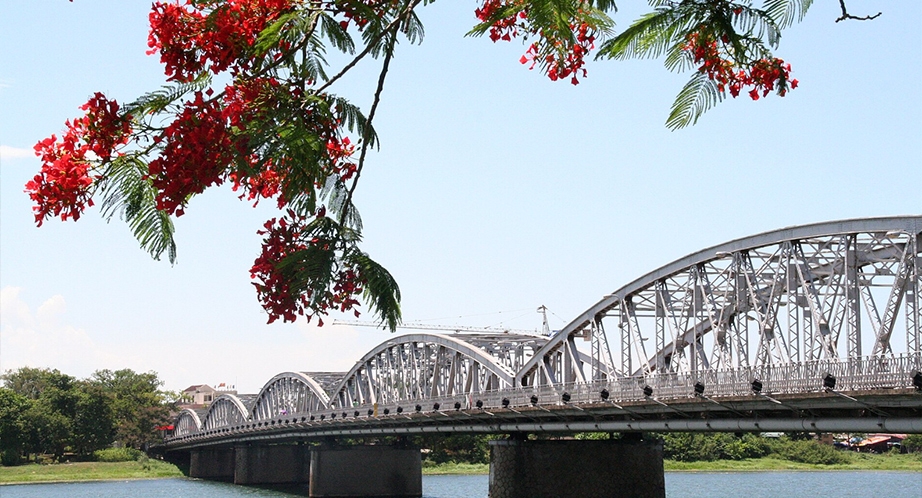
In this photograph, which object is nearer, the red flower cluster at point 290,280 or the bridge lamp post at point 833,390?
the red flower cluster at point 290,280

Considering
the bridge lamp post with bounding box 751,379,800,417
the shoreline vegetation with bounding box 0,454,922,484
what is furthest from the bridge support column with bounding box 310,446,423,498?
the bridge lamp post with bounding box 751,379,800,417

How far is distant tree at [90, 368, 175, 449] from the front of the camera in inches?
6678

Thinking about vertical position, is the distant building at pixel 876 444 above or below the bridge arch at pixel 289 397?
below

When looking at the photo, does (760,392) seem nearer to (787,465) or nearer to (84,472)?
(787,465)

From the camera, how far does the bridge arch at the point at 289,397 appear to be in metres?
121

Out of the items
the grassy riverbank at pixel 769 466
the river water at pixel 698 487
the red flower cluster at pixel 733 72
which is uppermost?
the red flower cluster at pixel 733 72

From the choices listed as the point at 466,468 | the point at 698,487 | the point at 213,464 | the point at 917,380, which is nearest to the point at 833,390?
the point at 917,380

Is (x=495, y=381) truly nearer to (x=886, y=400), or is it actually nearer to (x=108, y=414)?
(x=886, y=400)

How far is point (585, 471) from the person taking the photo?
2357 inches

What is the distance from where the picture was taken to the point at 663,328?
60.3 meters

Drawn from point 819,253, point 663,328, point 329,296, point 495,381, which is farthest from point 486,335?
point 329,296

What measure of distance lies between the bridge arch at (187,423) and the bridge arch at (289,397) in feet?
78.2

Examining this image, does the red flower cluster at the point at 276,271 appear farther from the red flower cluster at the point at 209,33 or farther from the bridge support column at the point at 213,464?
the bridge support column at the point at 213,464

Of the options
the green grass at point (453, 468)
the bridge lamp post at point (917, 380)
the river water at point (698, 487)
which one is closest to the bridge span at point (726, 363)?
the bridge lamp post at point (917, 380)
